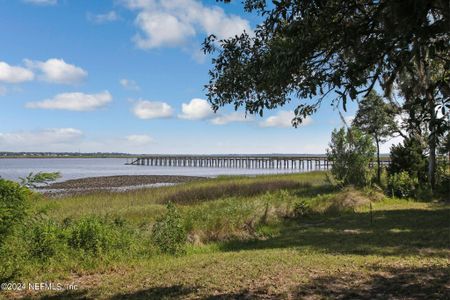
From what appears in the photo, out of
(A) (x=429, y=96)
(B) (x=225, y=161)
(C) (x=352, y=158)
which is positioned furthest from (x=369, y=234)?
(B) (x=225, y=161)

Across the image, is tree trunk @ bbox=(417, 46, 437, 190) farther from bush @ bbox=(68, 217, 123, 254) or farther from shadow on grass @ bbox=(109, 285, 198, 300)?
bush @ bbox=(68, 217, 123, 254)

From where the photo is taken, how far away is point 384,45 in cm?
510

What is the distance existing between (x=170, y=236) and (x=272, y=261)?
111 inches

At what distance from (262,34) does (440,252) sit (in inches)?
231

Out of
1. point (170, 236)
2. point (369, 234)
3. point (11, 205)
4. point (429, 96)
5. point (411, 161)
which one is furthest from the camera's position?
point (411, 161)

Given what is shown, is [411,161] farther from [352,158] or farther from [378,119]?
[378,119]

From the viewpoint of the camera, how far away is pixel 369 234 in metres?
11.2

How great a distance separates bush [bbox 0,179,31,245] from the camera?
6.24 meters

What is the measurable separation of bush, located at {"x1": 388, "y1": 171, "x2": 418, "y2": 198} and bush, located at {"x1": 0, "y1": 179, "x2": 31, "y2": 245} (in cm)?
1690

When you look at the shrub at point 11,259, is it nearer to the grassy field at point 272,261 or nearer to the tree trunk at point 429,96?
the grassy field at point 272,261

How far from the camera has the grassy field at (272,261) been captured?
6.20 m

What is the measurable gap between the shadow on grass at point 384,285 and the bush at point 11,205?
4.11m

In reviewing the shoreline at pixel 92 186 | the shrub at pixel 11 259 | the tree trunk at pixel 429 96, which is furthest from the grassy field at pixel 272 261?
the shoreline at pixel 92 186

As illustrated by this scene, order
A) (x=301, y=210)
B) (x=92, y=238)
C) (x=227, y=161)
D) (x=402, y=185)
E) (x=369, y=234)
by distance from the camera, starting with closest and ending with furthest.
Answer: (x=92, y=238) < (x=369, y=234) < (x=301, y=210) < (x=402, y=185) < (x=227, y=161)
